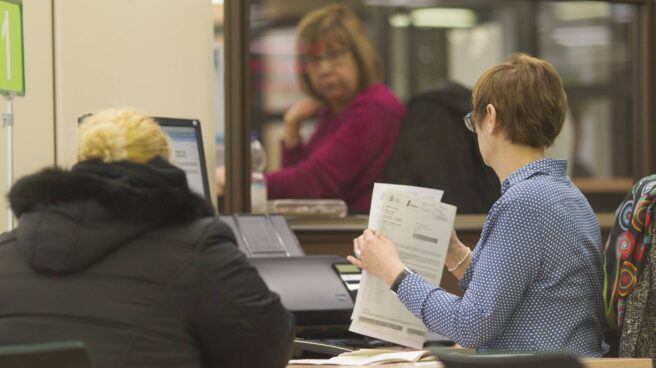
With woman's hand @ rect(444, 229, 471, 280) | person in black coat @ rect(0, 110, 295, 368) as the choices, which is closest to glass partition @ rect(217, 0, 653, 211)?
woman's hand @ rect(444, 229, 471, 280)

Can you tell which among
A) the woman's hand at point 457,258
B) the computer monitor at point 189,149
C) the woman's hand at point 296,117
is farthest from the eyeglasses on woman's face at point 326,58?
the woman's hand at point 457,258

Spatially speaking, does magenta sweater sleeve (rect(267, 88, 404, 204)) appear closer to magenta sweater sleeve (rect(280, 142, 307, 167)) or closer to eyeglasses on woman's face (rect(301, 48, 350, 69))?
magenta sweater sleeve (rect(280, 142, 307, 167))

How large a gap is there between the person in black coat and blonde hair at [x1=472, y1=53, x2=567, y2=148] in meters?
0.79

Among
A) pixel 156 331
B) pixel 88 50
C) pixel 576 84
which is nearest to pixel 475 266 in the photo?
pixel 156 331

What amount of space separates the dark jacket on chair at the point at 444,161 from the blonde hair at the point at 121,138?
9.78ft

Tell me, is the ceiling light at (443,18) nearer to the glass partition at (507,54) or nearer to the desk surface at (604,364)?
the glass partition at (507,54)

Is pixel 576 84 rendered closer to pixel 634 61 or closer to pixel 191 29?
pixel 634 61

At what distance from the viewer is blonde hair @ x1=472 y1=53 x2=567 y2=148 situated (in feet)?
9.59

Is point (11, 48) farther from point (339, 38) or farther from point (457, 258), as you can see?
point (339, 38)

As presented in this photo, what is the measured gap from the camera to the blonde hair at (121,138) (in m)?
2.66

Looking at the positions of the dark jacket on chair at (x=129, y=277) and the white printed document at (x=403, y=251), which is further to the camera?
the white printed document at (x=403, y=251)

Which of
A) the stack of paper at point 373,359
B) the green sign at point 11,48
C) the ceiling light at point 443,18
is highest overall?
the ceiling light at point 443,18

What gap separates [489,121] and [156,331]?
3.35ft

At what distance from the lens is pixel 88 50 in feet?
14.9
